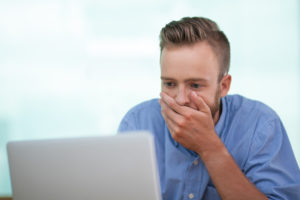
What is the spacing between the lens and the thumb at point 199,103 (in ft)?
4.14

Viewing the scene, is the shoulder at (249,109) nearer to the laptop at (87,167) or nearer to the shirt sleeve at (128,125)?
the shirt sleeve at (128,125)

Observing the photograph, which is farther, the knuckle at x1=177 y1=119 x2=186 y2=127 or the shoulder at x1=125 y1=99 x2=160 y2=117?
the shoulder at x1=125 y1=99 x2=160 y2=117

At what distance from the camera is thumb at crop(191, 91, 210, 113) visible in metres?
1.26

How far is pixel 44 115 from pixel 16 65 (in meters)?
0.51

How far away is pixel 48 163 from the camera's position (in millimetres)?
808

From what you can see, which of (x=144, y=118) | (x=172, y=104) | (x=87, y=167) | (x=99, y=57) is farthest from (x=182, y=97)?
(x=99, y=57)

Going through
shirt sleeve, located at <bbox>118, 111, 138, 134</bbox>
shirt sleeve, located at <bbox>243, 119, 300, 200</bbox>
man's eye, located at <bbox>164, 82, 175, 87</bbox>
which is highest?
man's eye, located at <bbox>164, 82, 175, 87</bbox>

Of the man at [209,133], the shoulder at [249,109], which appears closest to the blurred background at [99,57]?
the shoulder at [249,109]

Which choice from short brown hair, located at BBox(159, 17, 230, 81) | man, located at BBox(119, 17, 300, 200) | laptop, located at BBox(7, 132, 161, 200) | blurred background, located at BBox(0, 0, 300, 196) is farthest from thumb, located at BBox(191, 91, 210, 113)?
blurred background, located at BBox(0, 0, 300, 196)

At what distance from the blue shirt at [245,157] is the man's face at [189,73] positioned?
154 millimetres

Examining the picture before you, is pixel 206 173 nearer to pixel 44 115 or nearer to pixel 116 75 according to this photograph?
pixel 116 75

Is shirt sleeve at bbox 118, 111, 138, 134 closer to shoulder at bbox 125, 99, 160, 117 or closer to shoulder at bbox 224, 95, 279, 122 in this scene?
shoulder at bbox 125, 99, 160, 117

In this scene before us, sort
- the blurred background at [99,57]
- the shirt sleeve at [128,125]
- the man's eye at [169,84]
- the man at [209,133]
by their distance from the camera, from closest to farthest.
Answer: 1. the man at [209,133]
2. the man's eye at [169,84]
3. the shirt sleeve at [128,125]
4. the blurred background at [99,57]

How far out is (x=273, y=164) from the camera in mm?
1250
